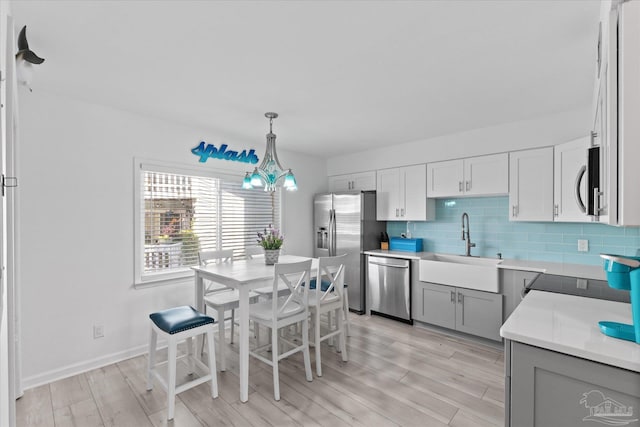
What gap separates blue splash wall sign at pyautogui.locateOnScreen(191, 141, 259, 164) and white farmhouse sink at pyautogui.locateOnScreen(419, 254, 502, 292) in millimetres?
2588

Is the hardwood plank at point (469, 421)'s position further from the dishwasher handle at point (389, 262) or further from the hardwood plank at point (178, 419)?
the dishwasher handle at point (389, 262)

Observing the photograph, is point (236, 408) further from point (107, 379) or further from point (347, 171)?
point (347, 171)

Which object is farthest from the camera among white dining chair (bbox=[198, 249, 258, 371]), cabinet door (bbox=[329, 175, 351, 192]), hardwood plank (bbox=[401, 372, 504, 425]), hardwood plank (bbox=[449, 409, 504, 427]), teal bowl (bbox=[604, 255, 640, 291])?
cabinet door (bbox=[329, 175, 351, 192])

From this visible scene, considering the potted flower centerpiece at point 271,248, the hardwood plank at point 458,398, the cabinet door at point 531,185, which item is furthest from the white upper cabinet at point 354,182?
the hardwood plank at point 458,398

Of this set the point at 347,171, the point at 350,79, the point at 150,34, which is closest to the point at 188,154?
the point at 150,34

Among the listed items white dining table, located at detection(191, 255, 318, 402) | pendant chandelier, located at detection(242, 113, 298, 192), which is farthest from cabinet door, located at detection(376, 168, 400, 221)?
pendant chandelier, located at detection(242, 113, 298, 192)

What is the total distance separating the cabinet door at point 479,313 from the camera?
3.33 meters

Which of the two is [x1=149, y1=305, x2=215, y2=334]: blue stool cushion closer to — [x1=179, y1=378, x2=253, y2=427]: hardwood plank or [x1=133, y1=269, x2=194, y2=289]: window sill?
[x1=179, y1=378, x2=253, y2=427]: hardwood plank

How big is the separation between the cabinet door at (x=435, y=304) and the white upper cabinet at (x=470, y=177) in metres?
1.18

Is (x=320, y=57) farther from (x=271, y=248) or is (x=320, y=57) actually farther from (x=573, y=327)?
(x=573, y=327)

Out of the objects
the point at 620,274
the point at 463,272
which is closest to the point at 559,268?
the point at 463,272

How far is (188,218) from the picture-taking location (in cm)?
372

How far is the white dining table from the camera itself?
8.01 ft

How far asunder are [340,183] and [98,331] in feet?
12.1
